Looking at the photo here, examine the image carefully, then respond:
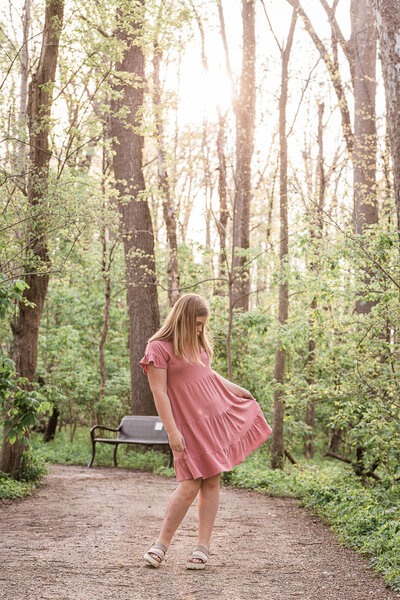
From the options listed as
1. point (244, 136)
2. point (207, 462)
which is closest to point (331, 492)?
point (207, 462)

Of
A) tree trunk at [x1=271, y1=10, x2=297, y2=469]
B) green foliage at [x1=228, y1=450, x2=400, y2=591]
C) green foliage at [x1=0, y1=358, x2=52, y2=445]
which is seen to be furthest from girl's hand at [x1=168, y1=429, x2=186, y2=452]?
tree trunk at [x1=271, y1=10, x2=297, y2=469]

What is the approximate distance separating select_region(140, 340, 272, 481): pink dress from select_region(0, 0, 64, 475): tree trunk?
413 cm

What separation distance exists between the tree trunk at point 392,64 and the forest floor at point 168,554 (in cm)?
297

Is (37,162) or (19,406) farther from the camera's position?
(37,162)

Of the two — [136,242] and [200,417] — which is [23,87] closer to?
[136,242]

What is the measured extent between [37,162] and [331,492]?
5503mm

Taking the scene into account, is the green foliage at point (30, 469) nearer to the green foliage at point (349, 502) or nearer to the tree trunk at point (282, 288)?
the green foliage at point (349, 502)

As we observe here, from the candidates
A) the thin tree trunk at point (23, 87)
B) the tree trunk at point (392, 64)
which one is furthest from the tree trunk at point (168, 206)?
the tree trunk at point (392, 64)

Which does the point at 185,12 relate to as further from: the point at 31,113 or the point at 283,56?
the point at 31,113

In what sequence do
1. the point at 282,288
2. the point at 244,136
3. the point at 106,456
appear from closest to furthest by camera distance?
the point at 282,288
the point at 106,456
the point at 244,136

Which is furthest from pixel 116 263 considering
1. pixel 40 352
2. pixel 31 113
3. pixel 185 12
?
pixel 31 113

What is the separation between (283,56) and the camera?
A: 10641 millimetres

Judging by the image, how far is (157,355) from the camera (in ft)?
14.2

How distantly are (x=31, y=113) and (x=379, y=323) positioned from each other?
5259 millimetres
